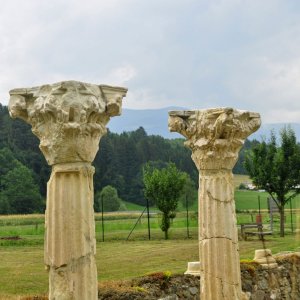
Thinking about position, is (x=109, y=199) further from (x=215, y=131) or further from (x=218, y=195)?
(x=215, y=131)

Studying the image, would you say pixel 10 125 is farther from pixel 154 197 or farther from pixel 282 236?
pixel 282 236

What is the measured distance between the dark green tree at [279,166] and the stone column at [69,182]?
26121 mm

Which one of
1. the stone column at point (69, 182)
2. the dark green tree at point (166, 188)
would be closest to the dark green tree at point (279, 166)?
the dark green tree at point (166, 188)

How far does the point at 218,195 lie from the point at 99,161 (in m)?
59.7

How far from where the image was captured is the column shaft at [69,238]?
23.5 ft

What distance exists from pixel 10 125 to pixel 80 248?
5703 cm

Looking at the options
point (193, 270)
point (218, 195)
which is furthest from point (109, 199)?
point (218, 195)

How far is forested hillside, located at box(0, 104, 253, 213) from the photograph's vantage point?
168 ft

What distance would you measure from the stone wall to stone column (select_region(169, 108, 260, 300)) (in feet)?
3.87

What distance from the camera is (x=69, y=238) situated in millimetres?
7164

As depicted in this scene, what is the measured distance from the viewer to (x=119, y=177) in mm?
71750

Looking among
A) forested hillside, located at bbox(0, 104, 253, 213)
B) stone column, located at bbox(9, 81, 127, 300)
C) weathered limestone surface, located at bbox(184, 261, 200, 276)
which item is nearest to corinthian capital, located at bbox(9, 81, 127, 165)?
stone column, located at bbox(9, 81, 127, 300)

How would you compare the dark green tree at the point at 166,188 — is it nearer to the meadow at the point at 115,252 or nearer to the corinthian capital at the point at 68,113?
the meadow at the point at 115,252

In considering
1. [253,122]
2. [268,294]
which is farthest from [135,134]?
[253,122]
